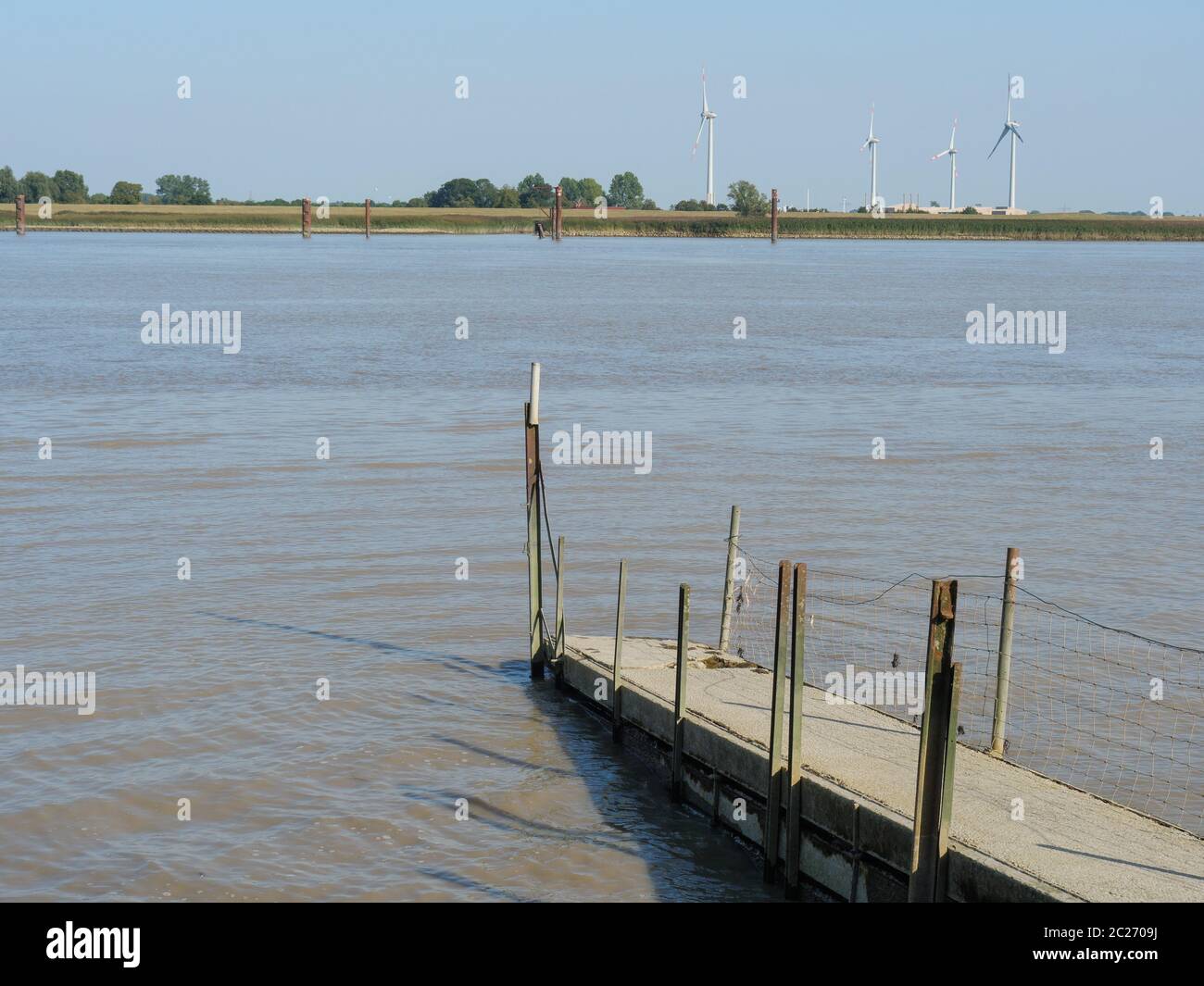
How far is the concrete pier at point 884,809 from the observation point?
10.7 meters

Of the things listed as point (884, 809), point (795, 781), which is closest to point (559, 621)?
point (795, 781)

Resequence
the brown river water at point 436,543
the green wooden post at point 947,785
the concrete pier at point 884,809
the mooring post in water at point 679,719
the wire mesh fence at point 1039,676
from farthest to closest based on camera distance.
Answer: the wire mesh fence at point 1039,676, the mooring post in water at point 679,719, the brown river water at point 436,543, the concrete pier at point 884,809, the green wooden post at point 947,785

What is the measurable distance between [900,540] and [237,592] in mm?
11068

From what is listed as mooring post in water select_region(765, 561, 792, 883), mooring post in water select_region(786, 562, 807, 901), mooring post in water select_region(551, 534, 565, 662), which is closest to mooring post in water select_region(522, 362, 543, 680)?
mooring post in water select_region(551, 534, 565, 662)

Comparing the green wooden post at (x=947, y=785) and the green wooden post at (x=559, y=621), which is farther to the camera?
the green wooden post at (x=559, y=621)

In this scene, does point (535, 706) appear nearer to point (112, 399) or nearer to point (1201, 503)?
point (1201, 503)

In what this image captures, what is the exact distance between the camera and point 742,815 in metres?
13.8

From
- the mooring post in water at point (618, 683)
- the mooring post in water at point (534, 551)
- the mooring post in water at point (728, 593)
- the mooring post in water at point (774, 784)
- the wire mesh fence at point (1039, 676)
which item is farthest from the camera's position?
the mooring post in water at point (534, 551)

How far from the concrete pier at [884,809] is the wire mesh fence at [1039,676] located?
176cm

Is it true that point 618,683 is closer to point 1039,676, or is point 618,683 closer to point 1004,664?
point 1004,664

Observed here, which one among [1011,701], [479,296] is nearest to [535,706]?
[1011,701]

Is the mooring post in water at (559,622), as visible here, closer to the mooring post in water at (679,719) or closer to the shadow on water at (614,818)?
the shadow on water at (614,818)

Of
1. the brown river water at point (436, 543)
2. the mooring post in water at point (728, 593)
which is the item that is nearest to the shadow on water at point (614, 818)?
the brown river water at point (436, 543)

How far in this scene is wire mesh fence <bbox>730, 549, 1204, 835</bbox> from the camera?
15.6 meters
